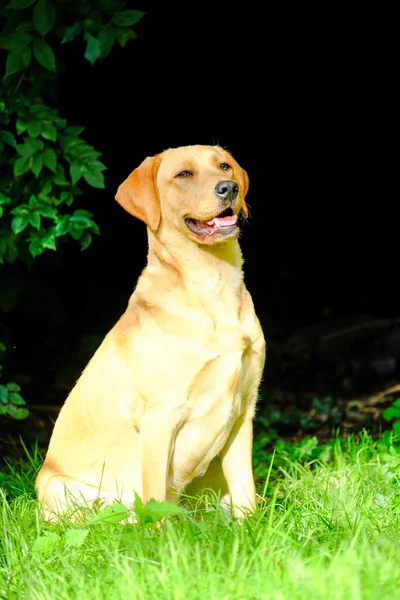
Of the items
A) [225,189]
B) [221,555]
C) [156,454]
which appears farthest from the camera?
[225,189]

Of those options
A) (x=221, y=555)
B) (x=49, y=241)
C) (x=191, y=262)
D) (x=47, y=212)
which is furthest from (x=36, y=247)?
(x=221, y=555)

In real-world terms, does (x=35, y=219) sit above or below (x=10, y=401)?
above

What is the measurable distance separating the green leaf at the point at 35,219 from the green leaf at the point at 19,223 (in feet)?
0.07

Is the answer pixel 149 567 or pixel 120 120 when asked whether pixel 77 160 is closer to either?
pixel 149 567

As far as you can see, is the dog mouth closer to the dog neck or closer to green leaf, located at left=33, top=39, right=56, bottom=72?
the dog neck

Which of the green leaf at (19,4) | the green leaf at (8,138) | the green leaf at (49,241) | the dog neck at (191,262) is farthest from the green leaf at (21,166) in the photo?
the dog neck at (191,262)

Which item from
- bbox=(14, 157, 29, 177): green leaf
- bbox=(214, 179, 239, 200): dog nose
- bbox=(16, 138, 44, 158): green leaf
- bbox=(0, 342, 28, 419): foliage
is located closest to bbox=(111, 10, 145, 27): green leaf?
bbox=(16, 138, 44, 158): green leaf

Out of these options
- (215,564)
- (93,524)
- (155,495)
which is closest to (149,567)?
(215,564)

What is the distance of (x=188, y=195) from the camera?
3.35m

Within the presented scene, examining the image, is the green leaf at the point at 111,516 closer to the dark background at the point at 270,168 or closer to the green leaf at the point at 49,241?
the green leaf at the point at 49,241

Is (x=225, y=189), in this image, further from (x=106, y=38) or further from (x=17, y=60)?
(x=17, y=60)

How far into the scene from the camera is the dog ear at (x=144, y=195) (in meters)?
3.38

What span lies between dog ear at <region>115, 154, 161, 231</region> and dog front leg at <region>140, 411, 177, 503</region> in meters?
0.77

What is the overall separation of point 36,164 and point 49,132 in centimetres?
16
